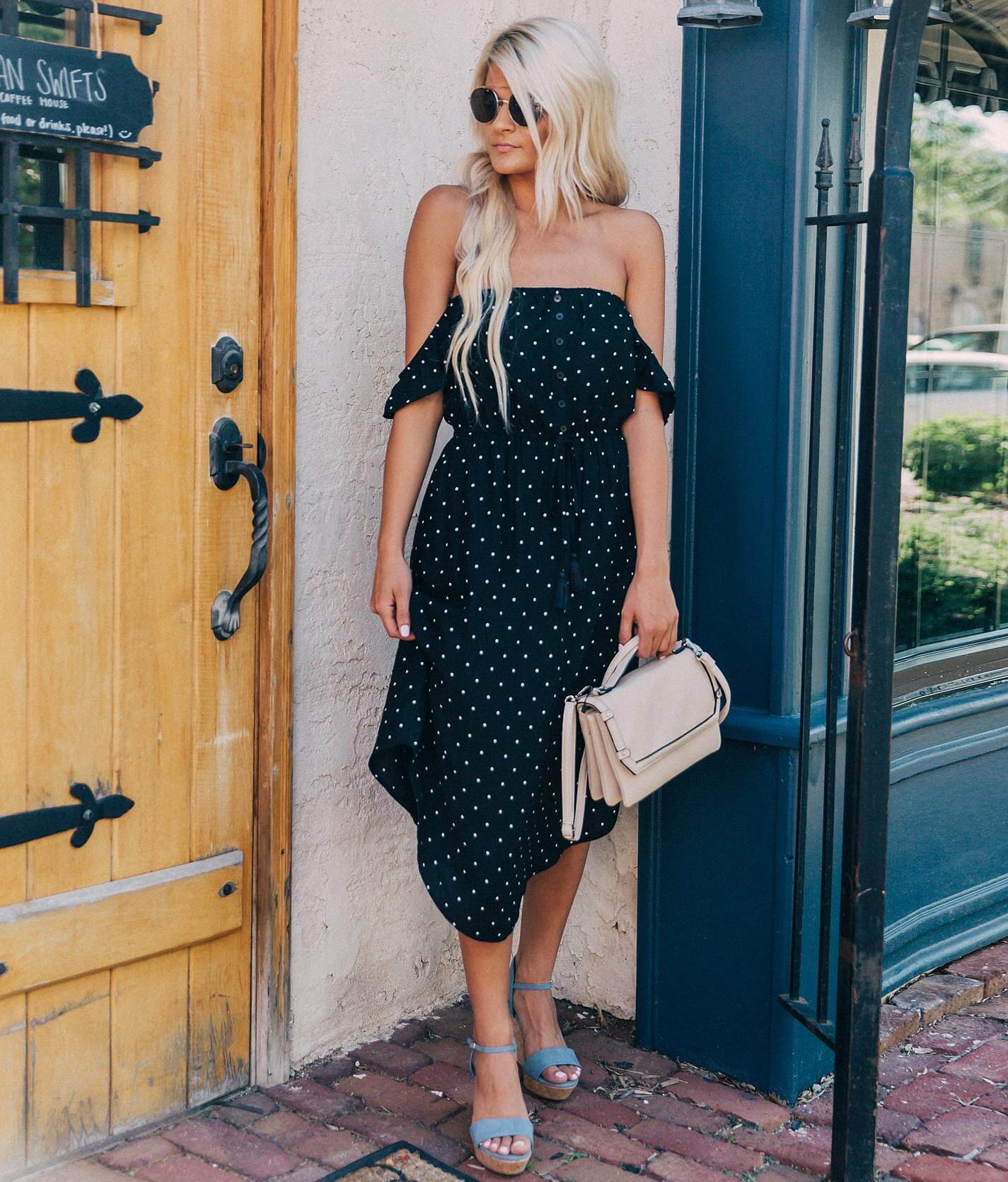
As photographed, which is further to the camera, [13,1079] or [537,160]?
[537,160]

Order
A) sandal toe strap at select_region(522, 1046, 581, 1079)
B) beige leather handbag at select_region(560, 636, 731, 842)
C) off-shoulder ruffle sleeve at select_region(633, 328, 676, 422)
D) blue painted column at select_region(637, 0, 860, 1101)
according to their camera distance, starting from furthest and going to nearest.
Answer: sandal toe strap at select_region(522, 1046, 581, 1079) < blue painted column at select_region(637, 0, 860, 1101) < off-shoulder ruffle sleeve at select_region(633, 328, 676, 422) < beige leather handbag at select_region(560, 636, 731, 842)

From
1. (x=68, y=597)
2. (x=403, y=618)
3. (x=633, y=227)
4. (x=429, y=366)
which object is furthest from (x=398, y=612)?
(x=633, y=227)

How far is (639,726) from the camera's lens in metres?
2.56

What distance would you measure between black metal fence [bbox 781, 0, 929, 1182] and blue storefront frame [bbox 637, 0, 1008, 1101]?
Result: 236mm

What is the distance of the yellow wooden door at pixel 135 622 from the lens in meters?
2.36

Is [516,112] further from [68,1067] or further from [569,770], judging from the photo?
[68,1067]

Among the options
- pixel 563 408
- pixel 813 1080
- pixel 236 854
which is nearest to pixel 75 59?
pixel 563 408

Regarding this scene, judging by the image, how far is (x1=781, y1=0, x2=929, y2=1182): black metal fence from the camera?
7.46ft

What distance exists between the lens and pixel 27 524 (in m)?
2.34

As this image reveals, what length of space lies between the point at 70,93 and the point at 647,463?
47.1 inches

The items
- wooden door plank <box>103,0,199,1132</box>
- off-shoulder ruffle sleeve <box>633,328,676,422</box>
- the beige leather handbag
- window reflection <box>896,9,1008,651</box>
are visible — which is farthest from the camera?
window reflection <box>896,9,1008,651</box>

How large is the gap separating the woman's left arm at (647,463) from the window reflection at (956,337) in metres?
0.87

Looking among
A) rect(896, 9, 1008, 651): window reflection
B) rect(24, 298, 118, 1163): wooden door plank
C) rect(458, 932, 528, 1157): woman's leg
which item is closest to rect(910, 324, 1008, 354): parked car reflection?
rect(896, 9, 1008, 651): window reflection

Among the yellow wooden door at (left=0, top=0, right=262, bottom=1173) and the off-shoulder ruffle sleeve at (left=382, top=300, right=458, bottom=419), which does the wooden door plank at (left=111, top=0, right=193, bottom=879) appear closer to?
the yellow wooden door at (left=0, top=0, right=262, bottom=1173)
